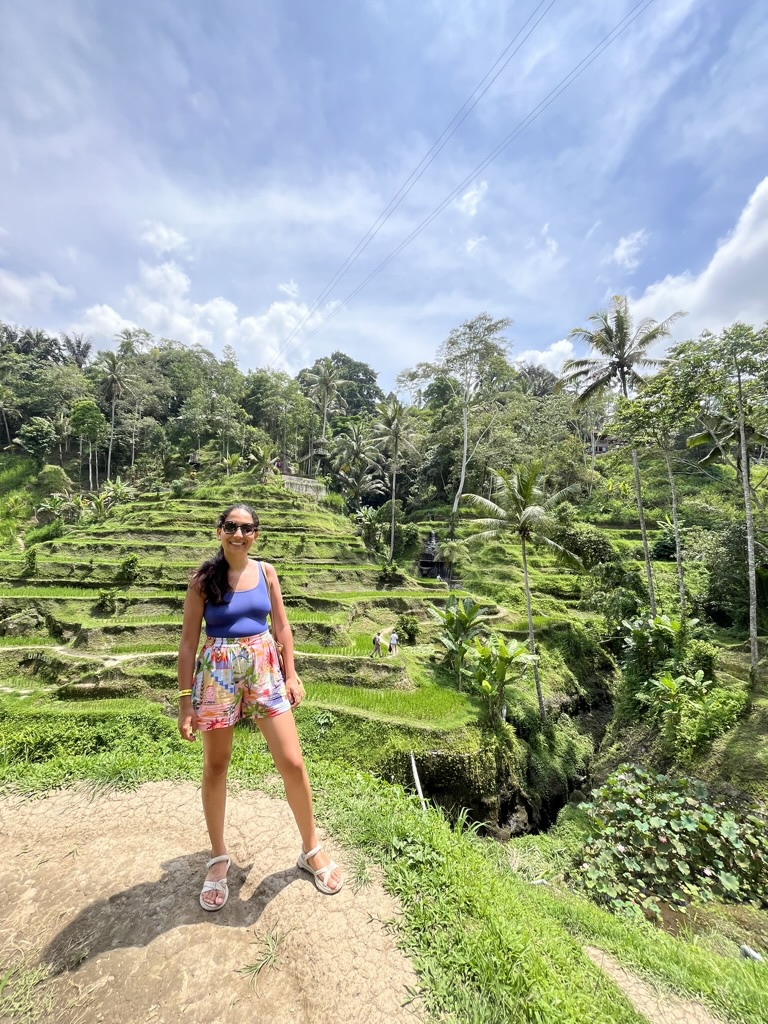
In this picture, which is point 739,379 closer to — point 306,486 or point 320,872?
point 320,872

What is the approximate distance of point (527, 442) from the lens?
31.9 meters

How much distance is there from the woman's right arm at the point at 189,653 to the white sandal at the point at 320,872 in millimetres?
1251

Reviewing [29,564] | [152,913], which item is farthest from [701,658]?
[29,564]

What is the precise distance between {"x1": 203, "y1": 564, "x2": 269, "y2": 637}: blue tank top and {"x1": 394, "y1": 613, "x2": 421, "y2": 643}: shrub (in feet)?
37.0

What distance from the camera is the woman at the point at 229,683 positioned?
254 cm

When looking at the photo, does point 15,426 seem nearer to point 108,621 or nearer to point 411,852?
point 108,621

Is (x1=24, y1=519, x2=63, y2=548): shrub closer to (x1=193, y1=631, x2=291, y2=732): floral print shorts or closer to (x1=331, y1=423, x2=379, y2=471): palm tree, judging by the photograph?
(x1=331, y1=423, x2=379, y2=471): palm tree

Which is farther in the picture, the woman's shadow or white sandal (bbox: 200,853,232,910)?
white sandal (bbox: 200,853,232,910)

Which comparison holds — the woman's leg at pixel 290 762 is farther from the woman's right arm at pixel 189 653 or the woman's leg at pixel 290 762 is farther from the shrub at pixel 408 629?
the shrub at pixel 408 629

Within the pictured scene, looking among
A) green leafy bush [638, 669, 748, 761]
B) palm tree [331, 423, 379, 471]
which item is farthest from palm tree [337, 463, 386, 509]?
green leafy bush [638, 669, 748, 761]

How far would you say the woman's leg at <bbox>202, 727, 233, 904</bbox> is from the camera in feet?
8.36

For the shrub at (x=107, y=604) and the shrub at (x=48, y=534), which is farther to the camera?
the shrub at (x=48, y=534)

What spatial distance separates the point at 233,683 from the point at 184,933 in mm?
1400

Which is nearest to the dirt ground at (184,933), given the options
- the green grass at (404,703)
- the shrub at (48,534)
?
the green grass at (404,703)
